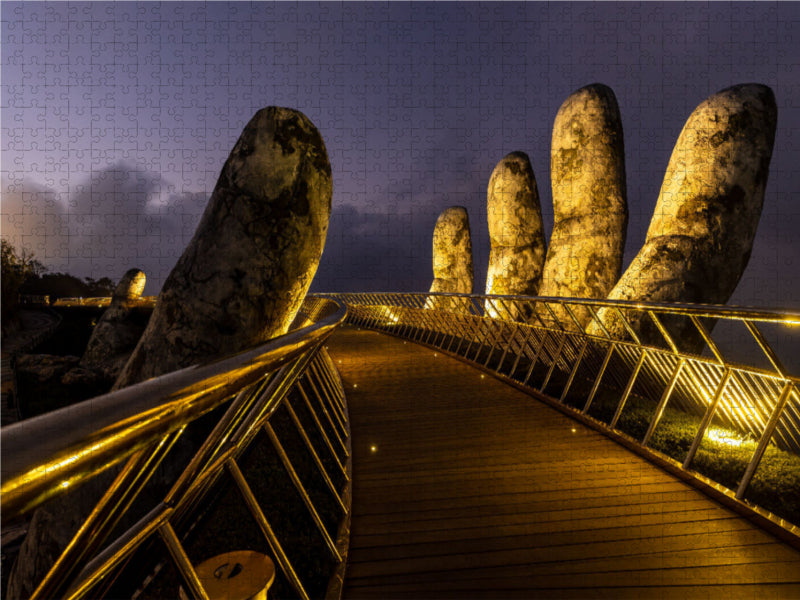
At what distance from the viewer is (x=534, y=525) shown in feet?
9.91

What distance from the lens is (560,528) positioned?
2.98 metres

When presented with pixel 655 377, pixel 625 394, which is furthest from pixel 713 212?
pixel 625 394

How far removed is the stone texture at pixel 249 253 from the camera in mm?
5699

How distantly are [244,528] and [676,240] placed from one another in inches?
365

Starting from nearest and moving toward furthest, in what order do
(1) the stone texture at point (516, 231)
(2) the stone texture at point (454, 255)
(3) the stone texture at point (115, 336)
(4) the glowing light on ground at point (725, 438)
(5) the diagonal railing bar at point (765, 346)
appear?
(5) the diagonal railing bar at point (765, 346) → (4) the glowing light on ground at point (725, 438) → (1) the stone texture at point (516, 231) → (3) the stone texture at point (115, 336) → (2) the stone texture at point (454, 255)

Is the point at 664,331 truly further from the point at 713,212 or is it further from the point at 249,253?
the point at 713,212

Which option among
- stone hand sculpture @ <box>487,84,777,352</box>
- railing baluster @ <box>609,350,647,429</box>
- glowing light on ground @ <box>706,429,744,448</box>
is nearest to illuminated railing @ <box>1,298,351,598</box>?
railing baluster @ <box>609,350,647,429</box>

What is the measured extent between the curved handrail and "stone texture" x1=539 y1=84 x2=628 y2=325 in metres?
13.3

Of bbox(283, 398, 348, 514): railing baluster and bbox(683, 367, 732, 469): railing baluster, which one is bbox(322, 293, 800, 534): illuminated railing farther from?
bbox(283, 398, 348, 514): railing baluster

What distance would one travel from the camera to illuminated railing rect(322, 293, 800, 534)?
11.1 feet

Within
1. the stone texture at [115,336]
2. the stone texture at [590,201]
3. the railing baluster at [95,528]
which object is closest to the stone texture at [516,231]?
the stone texture at [590,201]

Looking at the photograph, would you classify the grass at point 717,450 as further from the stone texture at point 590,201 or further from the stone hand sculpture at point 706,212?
the stone texture at point 590,201

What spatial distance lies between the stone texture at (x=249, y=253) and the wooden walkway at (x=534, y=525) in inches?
78.5

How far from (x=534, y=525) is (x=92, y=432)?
2970mm
